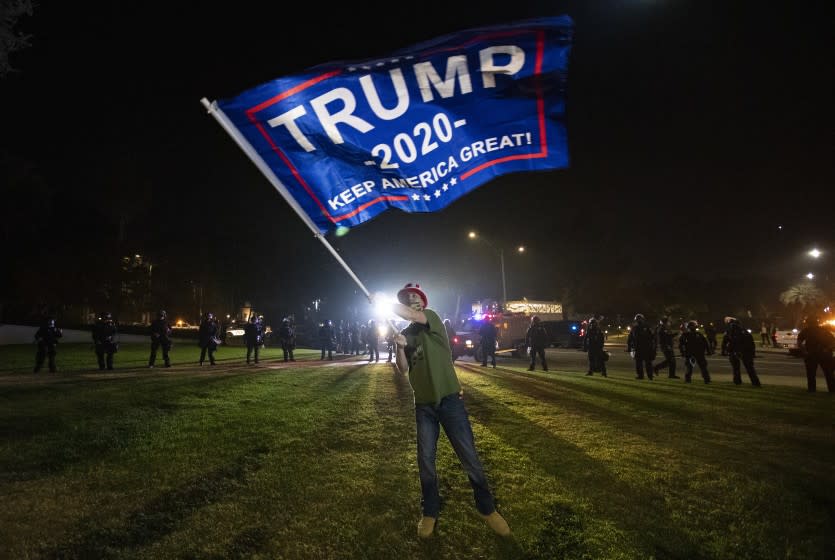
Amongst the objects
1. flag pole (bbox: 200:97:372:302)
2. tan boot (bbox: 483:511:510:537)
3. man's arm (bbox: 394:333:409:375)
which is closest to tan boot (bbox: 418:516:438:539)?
tan boot (bbox: 483:511:510:537)

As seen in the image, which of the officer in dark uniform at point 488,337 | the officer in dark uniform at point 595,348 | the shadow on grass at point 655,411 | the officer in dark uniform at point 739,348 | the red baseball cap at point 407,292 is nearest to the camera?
the red baseball cap at point 407,292

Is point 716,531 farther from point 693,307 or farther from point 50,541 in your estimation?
point 693,307

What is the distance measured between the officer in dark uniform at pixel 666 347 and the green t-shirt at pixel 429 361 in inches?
506

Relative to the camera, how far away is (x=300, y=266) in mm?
57250

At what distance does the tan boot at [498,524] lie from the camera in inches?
156

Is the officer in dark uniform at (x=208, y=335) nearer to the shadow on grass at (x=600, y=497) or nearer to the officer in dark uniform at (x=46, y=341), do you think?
the officer in dark uniform at (x=46, y=341)

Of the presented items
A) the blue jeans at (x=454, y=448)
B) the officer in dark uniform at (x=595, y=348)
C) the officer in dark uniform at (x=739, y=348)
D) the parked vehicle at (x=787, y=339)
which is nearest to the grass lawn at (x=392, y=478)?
the blue jeans at (x=454, y=448)

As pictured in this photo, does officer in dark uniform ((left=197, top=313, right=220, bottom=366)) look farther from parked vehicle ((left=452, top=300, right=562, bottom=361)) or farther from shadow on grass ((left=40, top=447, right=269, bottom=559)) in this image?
shadow on grass ((left=40, top=447, right=269, bottom=559))

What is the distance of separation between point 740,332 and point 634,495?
10524 millimetres

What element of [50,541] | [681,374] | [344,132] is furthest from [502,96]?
[681,374]

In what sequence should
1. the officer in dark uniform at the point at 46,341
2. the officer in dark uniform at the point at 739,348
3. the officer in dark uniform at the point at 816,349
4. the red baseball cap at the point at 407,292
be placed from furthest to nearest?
the officer in dark uniform at the point at 46,341, the officer in dark uniform at the point at 739,348, the officer in dark uniform at the point at 816,349, the red baseball cap at the point at 407,292

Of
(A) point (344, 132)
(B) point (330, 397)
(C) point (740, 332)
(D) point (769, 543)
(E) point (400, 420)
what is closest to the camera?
(D) point (769, 543)

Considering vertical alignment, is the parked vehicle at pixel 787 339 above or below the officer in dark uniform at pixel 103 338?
below

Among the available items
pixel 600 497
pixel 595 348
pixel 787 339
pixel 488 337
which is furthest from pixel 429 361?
pixel 787 339
